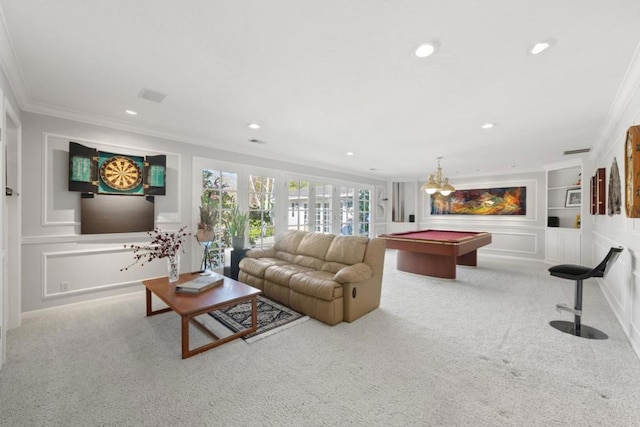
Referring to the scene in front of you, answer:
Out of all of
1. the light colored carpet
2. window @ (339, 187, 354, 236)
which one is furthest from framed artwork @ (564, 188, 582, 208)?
window @ (339, 187, 354, 236)

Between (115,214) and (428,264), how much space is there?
16.3ft

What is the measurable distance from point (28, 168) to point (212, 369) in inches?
123

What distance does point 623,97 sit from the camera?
2.62m

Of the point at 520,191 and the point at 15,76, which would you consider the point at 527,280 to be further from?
the point at 15,76

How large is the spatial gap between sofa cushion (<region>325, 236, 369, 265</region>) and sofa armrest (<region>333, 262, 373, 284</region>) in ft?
0.63

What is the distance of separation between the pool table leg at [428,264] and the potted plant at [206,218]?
3550mm

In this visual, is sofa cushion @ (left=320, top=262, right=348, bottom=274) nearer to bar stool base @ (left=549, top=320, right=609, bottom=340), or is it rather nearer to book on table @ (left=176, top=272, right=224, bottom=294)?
book on table @ (left=176, top=272, right=224, bottom=294)

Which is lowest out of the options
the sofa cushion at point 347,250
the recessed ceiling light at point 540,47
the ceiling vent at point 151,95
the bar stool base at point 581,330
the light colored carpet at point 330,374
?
the light colored carpet at point 330,374

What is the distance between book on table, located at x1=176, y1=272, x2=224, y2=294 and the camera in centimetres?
260

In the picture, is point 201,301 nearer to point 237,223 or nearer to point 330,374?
point 330,374

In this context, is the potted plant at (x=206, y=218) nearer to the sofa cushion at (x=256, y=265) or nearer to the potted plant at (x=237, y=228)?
the potted plant at (x=237, y=228)

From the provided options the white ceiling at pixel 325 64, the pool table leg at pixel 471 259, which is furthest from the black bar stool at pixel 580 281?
the pool table leg at pixel 471 259

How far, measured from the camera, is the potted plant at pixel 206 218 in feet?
13.2

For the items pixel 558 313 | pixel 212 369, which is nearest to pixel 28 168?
pixel 212 369
